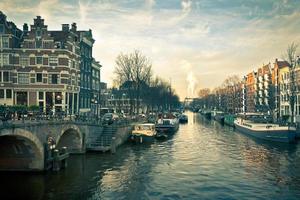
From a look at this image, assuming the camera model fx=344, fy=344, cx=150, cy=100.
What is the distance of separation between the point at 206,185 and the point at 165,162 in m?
10.5

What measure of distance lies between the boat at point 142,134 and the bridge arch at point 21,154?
26.3 metres

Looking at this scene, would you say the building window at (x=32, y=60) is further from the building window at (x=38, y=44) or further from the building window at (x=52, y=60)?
the building window at (x=52, y=60)

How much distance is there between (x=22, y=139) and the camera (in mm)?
30422

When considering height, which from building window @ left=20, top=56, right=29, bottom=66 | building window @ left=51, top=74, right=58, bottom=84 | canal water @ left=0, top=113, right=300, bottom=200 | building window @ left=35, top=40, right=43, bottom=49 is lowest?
canal water @ left=0, top=113, right=300, bottom=200

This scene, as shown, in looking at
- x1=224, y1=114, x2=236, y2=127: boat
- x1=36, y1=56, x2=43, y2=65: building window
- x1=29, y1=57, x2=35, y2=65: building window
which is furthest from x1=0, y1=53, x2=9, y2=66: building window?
x1=224, y1=114, x2=236, y2=127: boat

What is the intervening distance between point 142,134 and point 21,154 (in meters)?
28.1

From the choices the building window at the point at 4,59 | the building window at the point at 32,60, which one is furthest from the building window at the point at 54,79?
the building window at the point at 4,59

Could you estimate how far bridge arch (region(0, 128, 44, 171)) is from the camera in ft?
102

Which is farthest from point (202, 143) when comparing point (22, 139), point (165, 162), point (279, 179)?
point (22, 139)

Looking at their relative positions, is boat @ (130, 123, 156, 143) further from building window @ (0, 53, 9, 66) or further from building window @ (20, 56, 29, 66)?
building window @ (0, 53, 9, 66)

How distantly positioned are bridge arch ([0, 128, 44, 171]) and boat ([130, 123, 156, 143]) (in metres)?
26.3

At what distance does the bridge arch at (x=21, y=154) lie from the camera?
31156mm

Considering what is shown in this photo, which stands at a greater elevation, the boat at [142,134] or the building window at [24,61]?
the building window at [24,61]

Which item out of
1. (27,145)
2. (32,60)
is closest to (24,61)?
(32,60)
